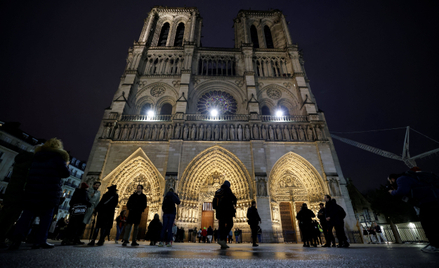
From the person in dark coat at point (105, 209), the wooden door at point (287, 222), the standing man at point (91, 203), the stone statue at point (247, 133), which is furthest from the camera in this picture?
the stone statue at point (247, 133)

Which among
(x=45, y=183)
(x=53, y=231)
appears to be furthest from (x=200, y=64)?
(x=45, y=183)

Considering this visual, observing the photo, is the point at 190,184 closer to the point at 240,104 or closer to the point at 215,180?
the point at 215,180

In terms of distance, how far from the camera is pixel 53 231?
9.44 metres

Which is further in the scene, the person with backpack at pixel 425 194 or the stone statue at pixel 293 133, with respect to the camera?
the stone statue at pixel 293 133

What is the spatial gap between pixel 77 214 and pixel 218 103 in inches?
504

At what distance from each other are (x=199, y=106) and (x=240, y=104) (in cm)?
333

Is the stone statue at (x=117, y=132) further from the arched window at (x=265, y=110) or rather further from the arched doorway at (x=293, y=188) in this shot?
the arched window at (x=265, y=110)

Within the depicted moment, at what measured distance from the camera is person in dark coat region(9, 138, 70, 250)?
7.29 ft

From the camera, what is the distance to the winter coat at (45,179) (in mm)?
2238

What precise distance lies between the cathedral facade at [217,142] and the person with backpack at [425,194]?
761 cm

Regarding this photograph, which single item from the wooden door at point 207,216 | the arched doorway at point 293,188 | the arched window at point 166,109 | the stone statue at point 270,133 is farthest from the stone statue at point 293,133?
the arched window at point 166,109

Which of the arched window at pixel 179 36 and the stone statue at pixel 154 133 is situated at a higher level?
the arched window at pixel 179 36

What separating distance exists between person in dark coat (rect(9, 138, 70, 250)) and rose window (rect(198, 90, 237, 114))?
13.0 meters

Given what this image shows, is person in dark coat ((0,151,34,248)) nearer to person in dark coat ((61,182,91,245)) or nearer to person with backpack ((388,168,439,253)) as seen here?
person in dark coat ((61,182,91,245))
